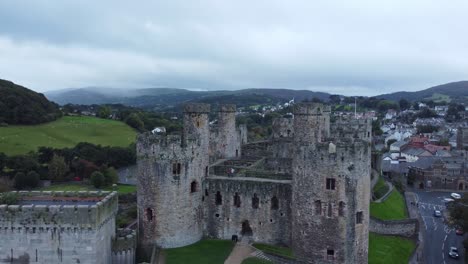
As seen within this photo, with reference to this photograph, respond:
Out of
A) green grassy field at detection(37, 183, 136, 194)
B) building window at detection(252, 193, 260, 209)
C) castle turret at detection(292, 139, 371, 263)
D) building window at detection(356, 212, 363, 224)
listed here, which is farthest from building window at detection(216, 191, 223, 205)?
green grassy field at detection(37, 183, 136, 194)

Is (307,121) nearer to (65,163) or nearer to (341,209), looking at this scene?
(341,209)

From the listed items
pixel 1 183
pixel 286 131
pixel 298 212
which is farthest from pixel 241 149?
pixel 1 183

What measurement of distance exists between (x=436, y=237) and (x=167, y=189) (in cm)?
Answer: 3160

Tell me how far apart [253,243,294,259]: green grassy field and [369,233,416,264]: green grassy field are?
7.65 m

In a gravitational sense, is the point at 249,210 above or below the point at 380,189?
above

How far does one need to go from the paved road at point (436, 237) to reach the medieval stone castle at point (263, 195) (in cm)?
1658

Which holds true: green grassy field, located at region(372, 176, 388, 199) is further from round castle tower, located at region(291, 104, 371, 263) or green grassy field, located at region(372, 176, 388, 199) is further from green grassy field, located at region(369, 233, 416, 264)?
round castle tower, located at region(291, 104, 371, 263)

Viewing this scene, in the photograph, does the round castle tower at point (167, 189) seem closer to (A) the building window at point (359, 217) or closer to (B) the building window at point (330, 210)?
(B) the building window at point (330, 210)

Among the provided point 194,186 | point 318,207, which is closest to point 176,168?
point 194,186

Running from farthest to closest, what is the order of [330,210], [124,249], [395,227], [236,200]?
[395,227], [236,200], [124,249], [330,210]

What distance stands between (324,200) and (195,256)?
29.4ft

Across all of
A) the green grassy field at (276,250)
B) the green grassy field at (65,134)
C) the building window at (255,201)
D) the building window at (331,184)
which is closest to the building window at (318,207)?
the building window at (331,184)

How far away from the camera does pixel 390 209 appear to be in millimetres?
48469

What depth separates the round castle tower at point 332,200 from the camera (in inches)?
1087
